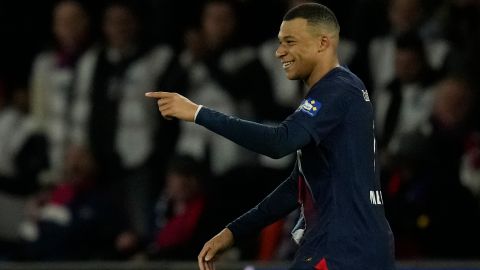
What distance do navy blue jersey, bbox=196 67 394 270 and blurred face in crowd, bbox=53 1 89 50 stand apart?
5.46 metres

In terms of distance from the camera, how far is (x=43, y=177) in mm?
9969

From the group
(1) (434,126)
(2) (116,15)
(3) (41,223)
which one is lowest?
(3) (41,223)

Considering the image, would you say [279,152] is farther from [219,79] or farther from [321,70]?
[219,79]

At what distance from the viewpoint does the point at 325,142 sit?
180 inches

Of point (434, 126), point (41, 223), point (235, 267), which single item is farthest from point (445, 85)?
point (41, 223)

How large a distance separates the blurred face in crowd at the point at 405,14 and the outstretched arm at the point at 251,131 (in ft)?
13.0

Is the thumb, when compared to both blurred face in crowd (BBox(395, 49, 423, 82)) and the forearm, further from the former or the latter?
blurred face in crowd (BBox(395, 49, 423, 82))

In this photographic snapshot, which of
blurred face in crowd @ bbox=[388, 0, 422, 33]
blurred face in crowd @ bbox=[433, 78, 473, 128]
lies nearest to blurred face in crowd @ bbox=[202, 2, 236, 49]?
blurred face in crowd @ bbox=[388, 0, 422, 33]

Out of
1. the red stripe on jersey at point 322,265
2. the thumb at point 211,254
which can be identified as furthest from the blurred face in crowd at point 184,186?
the red stripe on jersey at point 322,265

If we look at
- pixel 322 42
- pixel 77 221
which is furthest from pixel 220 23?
pixel 322 42

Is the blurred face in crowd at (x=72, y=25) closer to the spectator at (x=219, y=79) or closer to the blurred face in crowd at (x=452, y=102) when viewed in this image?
the spectator at (x=219, y=79)

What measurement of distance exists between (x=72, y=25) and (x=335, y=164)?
18.4 feet

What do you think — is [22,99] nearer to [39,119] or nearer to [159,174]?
[39,119]

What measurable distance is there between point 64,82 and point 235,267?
274 centimetres
